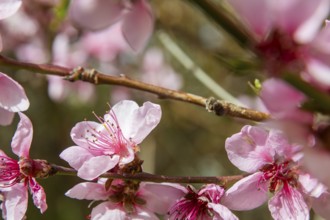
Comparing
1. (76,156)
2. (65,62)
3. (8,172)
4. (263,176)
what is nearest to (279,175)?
(263,176)

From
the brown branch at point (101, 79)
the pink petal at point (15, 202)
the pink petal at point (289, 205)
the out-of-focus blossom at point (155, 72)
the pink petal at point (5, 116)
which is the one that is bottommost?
the out-of-focus blossom at point (155, 72)

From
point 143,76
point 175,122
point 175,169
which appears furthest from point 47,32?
point 175,169

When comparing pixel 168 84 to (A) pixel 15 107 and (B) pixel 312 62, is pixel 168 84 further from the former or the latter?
(B) pixel 312 62

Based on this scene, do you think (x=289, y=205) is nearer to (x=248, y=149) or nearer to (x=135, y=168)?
(x=248, y=149)

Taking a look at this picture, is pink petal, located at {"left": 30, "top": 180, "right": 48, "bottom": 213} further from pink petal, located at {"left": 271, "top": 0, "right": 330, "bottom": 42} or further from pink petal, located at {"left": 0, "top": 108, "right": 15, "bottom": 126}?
pink petal, located at {"left": 271, "top": 0, "right": 330, "bottom": 42}

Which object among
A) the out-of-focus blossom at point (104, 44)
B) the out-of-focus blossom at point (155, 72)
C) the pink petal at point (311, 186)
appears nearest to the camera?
the pink petal at point (311, 186)

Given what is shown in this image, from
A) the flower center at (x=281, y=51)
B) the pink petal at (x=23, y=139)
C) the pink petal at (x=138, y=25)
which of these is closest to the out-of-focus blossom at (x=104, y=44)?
the pink petal at (x=138, y=25)

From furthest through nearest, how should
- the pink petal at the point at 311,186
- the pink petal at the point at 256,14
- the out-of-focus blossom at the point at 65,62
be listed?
the out-of-focus blossom at the point at 65,62 < the pink petal at the point at 311,186 < the pink petal at the point at 256,14

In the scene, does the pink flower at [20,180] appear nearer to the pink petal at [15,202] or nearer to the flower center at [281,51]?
the pink petal at [15,202]
